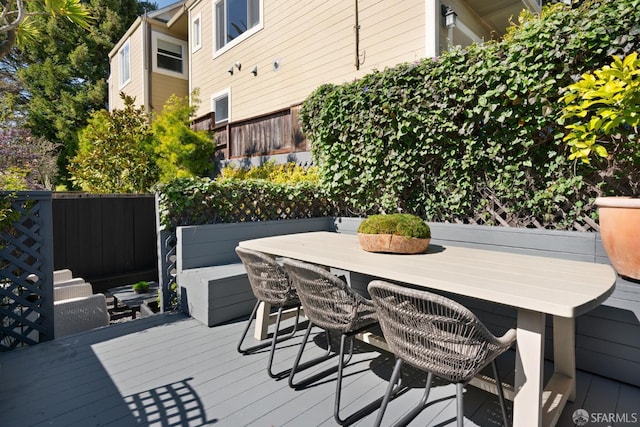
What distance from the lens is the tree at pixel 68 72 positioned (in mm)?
15336

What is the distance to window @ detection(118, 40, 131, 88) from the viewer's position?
13.2 m

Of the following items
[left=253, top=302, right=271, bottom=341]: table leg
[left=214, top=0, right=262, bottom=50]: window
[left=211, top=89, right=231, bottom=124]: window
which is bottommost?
[left=253, top=302, right=271, bottom=341]: table leg

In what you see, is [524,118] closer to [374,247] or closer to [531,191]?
[531,191]

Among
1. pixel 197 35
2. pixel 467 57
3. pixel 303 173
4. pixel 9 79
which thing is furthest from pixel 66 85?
pixel 467 57

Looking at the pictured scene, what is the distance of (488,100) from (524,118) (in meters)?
0.36


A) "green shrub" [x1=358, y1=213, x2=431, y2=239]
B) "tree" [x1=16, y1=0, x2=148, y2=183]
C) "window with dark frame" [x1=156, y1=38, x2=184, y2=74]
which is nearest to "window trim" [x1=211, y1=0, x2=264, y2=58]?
"window with dark frame" [x1=156, y1=38, x2=184, y2=74]

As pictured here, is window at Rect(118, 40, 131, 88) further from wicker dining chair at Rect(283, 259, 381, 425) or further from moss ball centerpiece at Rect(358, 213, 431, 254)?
wicker dining chair at Rect(283, 259, 381, 425)

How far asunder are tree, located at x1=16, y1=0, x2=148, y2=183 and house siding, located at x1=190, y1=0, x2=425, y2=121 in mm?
9270

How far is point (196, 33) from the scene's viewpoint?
10766 millimetres

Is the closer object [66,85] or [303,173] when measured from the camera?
[303,173]

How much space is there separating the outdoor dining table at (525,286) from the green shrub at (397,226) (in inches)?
6.6

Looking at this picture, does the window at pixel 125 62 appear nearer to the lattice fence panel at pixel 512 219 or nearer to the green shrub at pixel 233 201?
the green shrub at pixel 233 201

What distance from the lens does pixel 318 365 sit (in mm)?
2611

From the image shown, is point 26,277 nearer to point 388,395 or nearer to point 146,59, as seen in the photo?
point 388,395
